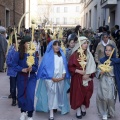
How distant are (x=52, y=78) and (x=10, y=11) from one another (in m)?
18.9

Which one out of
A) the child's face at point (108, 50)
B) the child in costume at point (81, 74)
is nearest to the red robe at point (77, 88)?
the child in costume at point (81, 74)

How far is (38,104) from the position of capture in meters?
5.63

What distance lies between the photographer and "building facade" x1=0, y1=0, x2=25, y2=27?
1997cm

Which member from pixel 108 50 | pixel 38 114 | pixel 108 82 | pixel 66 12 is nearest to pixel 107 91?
pixel 108 82

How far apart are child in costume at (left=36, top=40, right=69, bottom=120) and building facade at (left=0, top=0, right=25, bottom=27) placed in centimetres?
1481

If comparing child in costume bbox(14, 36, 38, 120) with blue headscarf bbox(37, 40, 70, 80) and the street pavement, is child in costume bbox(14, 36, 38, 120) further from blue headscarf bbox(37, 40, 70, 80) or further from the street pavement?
the street pavement

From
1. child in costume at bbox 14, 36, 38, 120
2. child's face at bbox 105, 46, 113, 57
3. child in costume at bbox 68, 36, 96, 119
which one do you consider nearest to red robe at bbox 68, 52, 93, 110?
child in costume at bbox 68, 36, 96, 119

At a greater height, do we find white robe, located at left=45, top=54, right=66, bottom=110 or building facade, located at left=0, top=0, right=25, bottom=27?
building facade, located at left=0, top=0, right=25, bottom=27

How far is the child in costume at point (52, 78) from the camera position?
5352 mm

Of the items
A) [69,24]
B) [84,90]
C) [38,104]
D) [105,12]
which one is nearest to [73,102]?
[84,90]

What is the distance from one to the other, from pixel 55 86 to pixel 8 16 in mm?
18143

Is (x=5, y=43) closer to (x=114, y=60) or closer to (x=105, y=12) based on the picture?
(x=114, y=60)

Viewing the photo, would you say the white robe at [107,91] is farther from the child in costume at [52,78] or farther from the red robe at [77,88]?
the child in costume at [52,78]

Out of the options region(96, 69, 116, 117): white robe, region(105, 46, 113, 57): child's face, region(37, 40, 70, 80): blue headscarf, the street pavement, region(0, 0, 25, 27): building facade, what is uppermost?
region(0, 0, 25, 27): building facade
